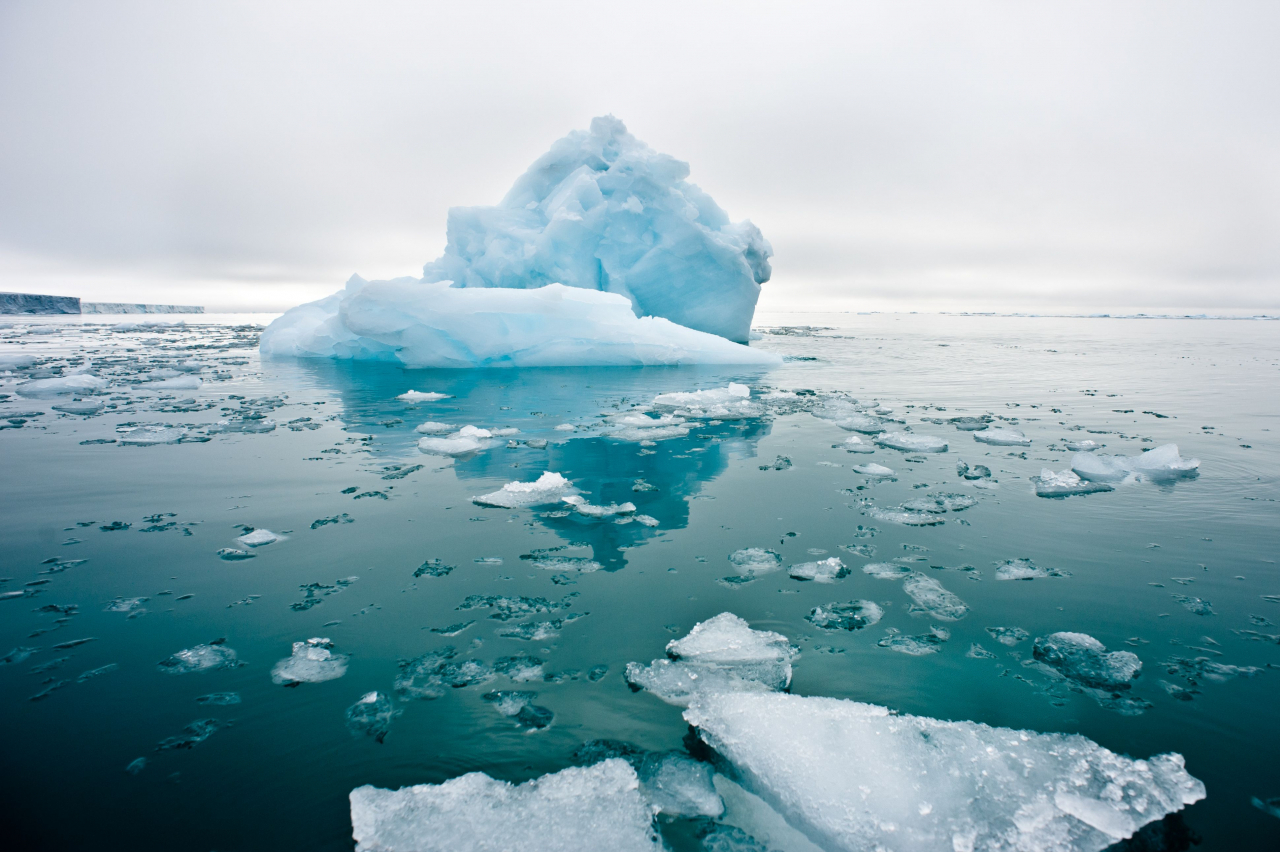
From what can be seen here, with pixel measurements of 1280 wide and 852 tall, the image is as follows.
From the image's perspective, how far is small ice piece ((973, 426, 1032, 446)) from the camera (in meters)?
5.18

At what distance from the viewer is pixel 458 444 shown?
4918 millimetres

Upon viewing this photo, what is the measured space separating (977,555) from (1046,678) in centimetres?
98

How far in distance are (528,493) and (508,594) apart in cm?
129

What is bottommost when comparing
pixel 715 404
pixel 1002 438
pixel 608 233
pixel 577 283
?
pixel 1002 438

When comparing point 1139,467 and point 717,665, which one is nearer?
point 717,665

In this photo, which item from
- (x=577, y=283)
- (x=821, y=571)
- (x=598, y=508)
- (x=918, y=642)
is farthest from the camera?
(x=577, y=283)

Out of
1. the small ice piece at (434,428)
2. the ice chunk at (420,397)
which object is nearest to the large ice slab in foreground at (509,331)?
the ice chunk at (420,397)

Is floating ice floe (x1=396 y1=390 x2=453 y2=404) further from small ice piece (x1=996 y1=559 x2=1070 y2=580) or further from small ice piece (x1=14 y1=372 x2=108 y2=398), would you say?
small ice piece (x1=996 y1=559 x2=1070 y2=580)

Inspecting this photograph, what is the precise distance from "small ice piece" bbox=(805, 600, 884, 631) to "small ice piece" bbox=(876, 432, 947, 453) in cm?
292

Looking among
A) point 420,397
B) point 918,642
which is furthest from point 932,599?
point 420,397

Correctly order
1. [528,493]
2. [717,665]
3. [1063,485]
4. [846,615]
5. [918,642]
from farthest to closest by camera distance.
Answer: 1. [1063,485]
2. [528,493]
3. [846,615]
4. [918,642]
5. [717,665]

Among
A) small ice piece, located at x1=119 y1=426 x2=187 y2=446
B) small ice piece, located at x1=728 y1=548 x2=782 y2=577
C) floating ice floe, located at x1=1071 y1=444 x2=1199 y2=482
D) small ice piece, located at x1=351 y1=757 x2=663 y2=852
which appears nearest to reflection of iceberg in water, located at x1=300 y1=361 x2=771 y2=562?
small ice piece, located at x1=728 y1=548 x2=782 y2=577

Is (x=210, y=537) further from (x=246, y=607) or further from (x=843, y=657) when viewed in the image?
(x=843, y=657)

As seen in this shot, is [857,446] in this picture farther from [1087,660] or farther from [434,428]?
[434,428]
